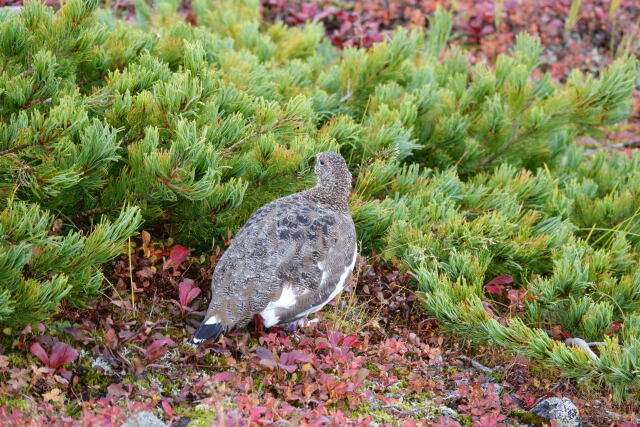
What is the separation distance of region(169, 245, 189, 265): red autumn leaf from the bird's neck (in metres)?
0.74

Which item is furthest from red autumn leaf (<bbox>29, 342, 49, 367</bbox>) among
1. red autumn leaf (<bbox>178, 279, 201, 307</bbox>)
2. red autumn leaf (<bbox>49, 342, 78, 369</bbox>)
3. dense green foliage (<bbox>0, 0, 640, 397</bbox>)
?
red autumn leaf (<bbox>178, 279, 201, 307</bbox>)

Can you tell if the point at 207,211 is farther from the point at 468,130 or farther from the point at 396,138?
the point at 468,130

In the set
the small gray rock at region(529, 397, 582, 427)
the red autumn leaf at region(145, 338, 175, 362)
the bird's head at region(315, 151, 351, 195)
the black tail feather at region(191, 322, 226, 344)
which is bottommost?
the small gray rock at region(529, 397, 582, 427)

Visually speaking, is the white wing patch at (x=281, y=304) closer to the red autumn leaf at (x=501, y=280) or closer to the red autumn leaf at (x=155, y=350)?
the red autumn leaf at (x=155, y=350)

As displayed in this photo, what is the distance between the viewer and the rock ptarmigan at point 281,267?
11.6ft

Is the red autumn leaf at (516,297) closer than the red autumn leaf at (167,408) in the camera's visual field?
No

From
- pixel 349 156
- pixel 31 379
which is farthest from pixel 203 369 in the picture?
pixel 349 156

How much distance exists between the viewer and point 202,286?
160 inches

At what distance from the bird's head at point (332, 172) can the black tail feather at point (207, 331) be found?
977mm

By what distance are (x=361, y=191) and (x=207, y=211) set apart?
4.20 ft

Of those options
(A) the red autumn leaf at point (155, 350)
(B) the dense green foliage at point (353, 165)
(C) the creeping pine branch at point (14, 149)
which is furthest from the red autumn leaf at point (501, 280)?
(C) the creeping pine branch at point (14, 149)

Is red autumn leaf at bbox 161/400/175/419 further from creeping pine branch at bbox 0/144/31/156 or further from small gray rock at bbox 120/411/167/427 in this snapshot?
creeping pine branch at bbox 0/144/31/156

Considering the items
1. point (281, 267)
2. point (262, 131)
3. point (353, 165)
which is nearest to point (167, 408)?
point (281, 267)

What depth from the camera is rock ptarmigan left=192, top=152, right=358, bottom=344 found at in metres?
3.52
